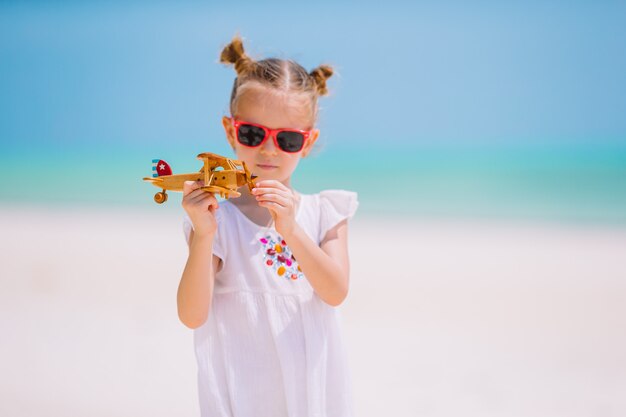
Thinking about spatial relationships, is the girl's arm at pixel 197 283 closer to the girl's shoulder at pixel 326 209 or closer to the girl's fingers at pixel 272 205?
the girl's fingers at pixel 272 205

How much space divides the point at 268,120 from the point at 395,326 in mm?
3190

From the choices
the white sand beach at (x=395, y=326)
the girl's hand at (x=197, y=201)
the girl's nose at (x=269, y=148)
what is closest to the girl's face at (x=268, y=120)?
the girl's nose at (x=269, y=148)

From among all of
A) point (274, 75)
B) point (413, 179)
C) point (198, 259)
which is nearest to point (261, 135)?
point (274, 75)

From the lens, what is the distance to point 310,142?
2221mm

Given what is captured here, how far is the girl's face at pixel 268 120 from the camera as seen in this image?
2062mm

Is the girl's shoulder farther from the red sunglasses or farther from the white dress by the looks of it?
the red sunglasses

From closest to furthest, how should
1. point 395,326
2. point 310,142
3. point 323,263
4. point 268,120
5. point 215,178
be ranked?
point 215,178
point 323,263
point 268,120
point 310,142
point 395,326

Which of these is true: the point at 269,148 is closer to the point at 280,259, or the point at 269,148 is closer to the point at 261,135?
the point at 261,135

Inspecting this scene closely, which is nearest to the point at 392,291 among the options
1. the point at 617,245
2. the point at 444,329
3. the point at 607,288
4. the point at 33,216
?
the point at 444,329

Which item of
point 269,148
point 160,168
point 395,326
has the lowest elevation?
point 160,168

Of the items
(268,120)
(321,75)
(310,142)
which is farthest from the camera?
(321,75)

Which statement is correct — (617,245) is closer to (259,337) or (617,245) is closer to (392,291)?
(392,291)

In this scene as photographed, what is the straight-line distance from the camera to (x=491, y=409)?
11.7 feet

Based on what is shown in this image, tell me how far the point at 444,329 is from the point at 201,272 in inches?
132
